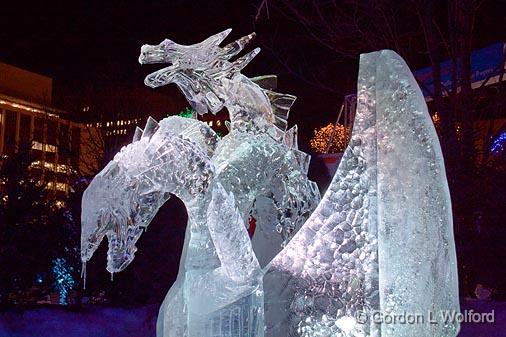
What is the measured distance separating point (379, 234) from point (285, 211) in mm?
1384

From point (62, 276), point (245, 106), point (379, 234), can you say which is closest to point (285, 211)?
point (245, 106)

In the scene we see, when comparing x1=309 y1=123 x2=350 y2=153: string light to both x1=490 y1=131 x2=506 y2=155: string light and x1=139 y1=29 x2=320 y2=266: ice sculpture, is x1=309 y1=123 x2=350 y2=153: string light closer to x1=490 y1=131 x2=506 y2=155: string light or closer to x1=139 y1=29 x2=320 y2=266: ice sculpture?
x1=490 y1=131 x2=506 y2=155: string light

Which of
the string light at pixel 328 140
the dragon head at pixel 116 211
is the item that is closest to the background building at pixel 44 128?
the string light at pixel 328 140

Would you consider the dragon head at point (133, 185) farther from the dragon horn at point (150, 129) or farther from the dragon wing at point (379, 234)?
the dragon wing at point (379, 234)

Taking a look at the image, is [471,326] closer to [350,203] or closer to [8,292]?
[350,203]

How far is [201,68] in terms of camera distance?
3.42m

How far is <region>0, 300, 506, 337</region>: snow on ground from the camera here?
5.59 meters

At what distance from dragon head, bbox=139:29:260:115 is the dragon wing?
3.55 ft

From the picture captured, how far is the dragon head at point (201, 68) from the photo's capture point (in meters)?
3.31

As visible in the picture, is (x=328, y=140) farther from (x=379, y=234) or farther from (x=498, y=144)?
(x=379, y=234)

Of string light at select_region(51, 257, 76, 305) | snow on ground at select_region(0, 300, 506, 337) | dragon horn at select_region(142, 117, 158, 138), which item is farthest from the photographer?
string light at select_region(51, 257, 76, 305)

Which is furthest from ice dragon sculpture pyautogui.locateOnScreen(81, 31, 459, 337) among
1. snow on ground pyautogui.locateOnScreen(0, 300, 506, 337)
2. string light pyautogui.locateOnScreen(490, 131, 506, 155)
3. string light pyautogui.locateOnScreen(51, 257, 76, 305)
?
string light pyautogui.locateOnScreen(490, 131, 506, 155)

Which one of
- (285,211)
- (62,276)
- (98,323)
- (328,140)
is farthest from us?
(328,140)

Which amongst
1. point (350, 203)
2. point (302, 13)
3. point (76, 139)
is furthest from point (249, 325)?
point (76, 139)
